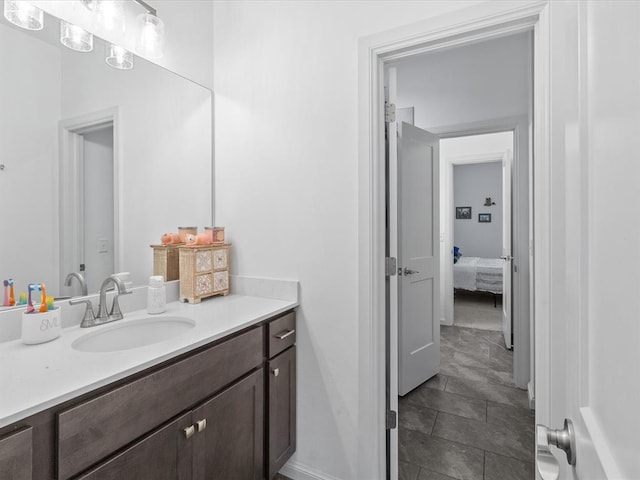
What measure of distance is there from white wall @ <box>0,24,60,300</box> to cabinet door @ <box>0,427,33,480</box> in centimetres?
72

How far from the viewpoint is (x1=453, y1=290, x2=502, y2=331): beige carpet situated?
14.4 feet

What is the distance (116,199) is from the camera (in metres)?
1.60

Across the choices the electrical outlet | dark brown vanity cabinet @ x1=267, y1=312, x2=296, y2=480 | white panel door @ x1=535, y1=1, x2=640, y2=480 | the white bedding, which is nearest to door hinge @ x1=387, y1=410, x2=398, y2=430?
dark brown vanity cabinet @ x1=267, y1=312, x2=296, y2=480

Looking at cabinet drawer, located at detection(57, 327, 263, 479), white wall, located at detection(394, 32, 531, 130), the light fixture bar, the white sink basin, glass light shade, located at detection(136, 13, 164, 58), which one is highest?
white wall, located at detection(394, 32, 531, 130)

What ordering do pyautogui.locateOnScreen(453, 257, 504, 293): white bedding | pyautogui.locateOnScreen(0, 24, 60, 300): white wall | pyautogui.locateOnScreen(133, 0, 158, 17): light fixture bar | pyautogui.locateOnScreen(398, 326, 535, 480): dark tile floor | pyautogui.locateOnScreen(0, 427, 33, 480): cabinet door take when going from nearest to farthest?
pyautogui.locateOnScreen(0, 427, 33, 480): cabinet door < pyautogui.locateOnScreen(0, 24, 60, 300): white wall < pyautogui.locateOnScreen(133, 0, 158, 17): light fixture bar < pyautogui.locateOnScreen(398, 326, 535, 480): dark tile floor < pyautogui.locateOnScreen(453, 257, 504, 293): white bedding

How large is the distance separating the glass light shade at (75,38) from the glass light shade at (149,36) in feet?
0.79

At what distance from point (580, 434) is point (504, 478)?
1598 mm

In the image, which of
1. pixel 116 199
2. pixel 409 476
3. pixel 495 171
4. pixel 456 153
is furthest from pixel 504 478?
pixel 495 171

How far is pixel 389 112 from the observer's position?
167 centimetres

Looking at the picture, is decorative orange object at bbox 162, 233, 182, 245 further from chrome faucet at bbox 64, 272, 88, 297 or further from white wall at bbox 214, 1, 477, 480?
chrome faucet at bbox 64, 272, 88, 297

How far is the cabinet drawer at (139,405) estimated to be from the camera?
83cm

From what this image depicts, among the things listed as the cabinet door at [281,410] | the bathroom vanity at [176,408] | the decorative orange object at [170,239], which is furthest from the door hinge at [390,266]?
the decorative orange object at [170,239]

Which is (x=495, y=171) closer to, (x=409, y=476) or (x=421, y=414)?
(x=421, y=414)

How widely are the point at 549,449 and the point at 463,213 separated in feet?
23.6
